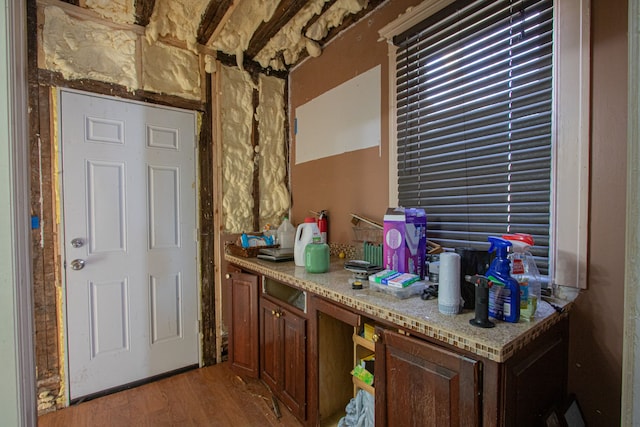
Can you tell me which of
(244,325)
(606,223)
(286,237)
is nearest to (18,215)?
(244,325)

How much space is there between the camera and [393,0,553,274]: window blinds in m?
1.22

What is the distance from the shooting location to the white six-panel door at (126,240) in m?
1.92

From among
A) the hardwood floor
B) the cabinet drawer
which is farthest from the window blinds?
the hardwood floor

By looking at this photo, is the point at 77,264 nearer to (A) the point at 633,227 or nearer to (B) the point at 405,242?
(B) the point at 405,242

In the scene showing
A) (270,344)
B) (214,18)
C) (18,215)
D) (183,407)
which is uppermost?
(214,18)

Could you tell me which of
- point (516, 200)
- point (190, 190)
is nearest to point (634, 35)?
point (516, 200)

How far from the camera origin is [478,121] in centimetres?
142

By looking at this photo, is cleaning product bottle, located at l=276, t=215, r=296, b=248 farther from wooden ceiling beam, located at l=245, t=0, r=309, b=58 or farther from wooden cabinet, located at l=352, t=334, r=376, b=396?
wooden ceiling beam, located at l=245, t=0, r=309, b=58

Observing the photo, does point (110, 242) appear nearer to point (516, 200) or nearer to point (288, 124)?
point (288, 124)

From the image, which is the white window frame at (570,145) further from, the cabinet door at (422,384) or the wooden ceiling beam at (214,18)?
the wooden ceiling beam at (214,18)

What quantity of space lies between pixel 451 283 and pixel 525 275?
10.7 inches

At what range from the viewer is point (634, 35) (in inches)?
21.9

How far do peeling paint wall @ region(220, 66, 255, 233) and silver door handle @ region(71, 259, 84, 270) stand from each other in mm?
959

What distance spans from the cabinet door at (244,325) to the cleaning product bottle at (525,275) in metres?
1.42
